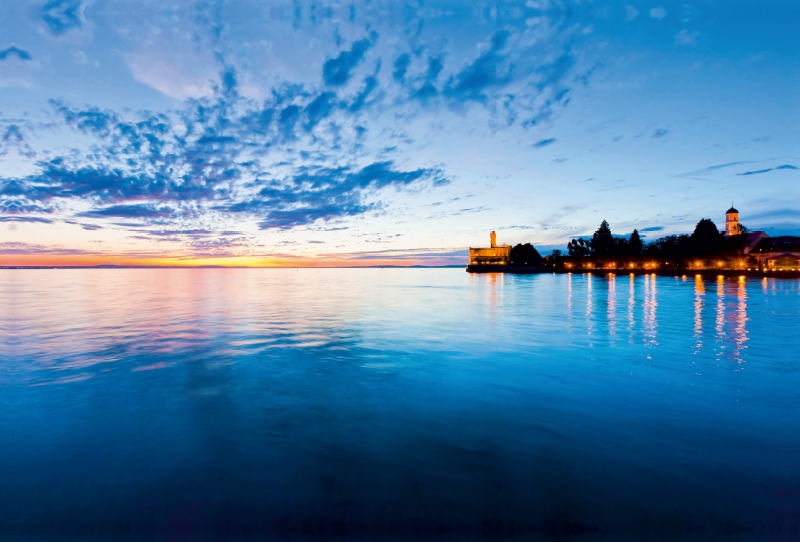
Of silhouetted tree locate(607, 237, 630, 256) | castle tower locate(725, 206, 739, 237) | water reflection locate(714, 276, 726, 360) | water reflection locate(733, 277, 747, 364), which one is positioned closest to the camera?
water reflection locate(733, 277, 747, 364)

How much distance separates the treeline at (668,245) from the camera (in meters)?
128

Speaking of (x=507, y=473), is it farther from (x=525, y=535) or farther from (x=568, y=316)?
(x=568, y=316)

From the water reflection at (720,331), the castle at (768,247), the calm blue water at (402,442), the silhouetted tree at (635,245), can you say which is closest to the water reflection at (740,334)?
the calm blue water at (402,442)

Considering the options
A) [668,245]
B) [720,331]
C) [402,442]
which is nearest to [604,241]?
[668,245]

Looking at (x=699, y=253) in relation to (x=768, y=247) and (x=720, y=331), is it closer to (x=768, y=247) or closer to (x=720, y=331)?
(x=768, y=247)

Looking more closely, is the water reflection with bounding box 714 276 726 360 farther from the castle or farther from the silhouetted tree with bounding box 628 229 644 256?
the silhouetted tree with bounding box 628 229 644 256

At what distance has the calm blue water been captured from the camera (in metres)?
5.89

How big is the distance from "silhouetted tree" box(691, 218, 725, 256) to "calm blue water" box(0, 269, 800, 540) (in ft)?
440

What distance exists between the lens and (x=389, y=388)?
493 inches

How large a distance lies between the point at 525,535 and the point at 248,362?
1311cm

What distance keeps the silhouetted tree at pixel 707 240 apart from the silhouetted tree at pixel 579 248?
6084cm

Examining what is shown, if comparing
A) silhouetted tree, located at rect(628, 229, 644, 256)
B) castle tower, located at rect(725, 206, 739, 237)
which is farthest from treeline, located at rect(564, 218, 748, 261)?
castle tower, located at rect(725, 206, 739, 237)

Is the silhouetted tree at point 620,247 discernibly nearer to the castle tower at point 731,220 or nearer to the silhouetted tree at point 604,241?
the silhouetted tree at point 604,241

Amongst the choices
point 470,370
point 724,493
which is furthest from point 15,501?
point 470,370
